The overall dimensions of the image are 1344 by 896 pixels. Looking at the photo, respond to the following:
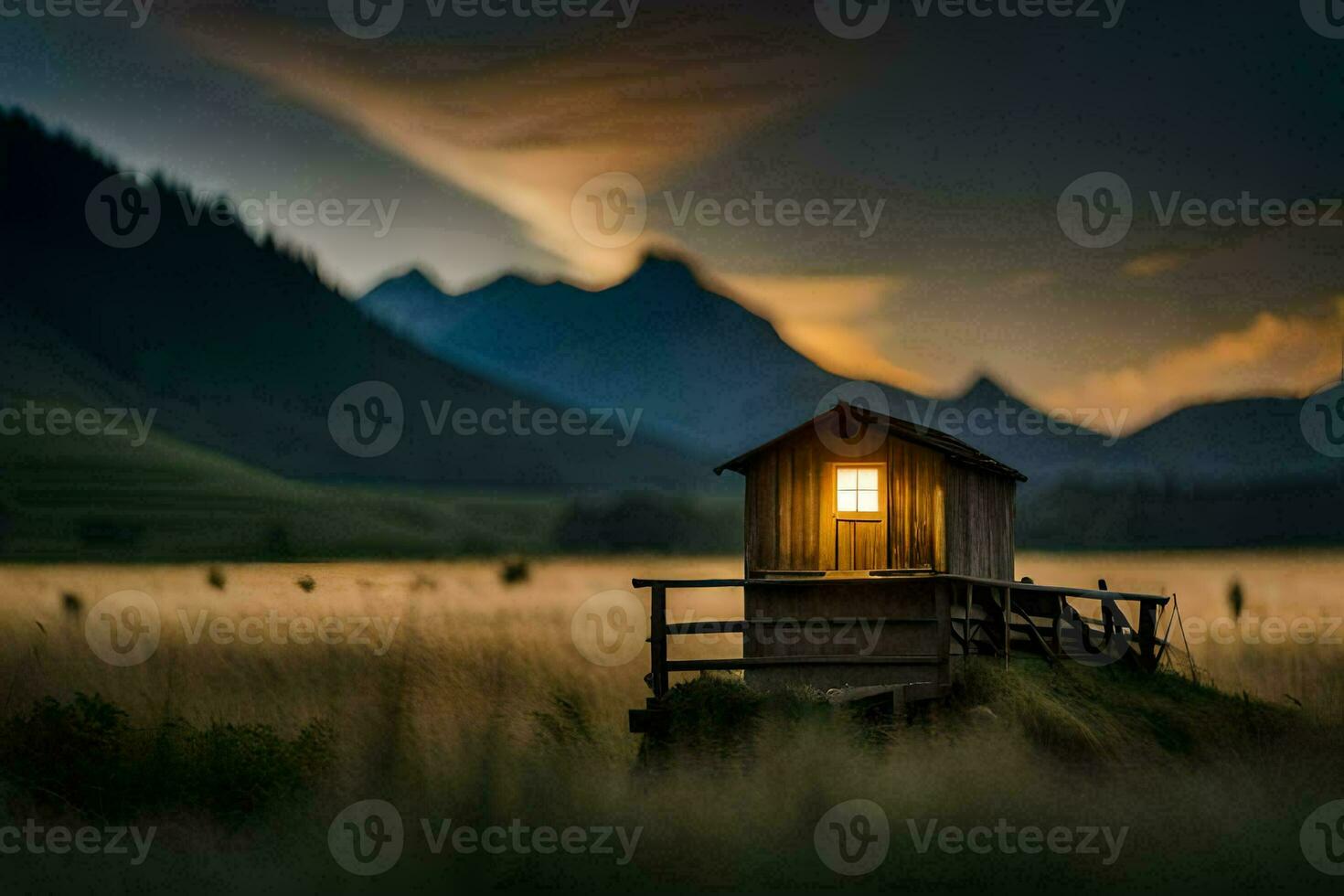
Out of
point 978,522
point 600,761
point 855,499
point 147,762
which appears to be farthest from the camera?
point 978,522

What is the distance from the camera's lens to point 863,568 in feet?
80.5

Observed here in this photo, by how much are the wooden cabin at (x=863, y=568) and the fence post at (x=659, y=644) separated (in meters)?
0.04

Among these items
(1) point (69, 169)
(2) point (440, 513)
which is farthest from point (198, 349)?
(2) point (440, 513)

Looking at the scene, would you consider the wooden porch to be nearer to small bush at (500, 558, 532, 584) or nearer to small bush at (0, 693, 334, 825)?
small bush at (0, 693, 334, 825)

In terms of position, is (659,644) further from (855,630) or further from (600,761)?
(855,630)

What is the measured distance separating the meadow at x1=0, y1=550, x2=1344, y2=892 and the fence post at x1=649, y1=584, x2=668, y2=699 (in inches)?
33.4

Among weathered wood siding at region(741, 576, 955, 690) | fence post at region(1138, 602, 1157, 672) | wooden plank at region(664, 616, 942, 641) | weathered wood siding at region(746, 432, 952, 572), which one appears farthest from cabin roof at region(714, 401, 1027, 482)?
fence post at region(1138, 602, 1157, 672)

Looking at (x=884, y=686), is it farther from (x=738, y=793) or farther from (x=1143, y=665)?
(x=1143, y=665)

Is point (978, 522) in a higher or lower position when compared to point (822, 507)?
lower

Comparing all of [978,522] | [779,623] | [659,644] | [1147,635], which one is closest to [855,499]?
[779,623]

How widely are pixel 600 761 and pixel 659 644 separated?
2820mm

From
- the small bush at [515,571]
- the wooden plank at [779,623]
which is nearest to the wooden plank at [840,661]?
the wooden plank at [779,623]

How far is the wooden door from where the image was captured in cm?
2456

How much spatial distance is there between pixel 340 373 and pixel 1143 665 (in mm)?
149937
